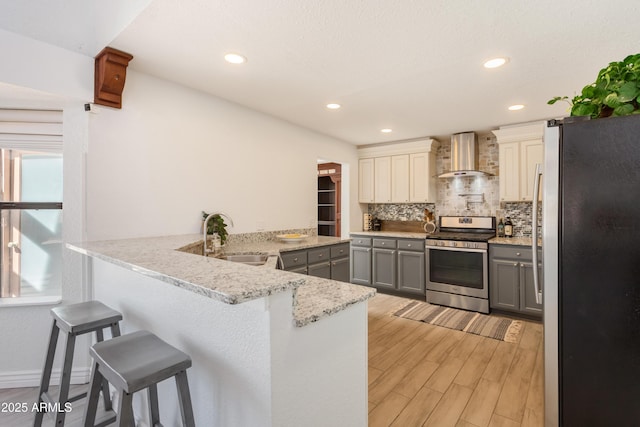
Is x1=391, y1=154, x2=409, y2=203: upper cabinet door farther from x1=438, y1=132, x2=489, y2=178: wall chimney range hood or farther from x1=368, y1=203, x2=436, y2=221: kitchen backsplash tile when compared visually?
x1=438, y1=132, x2=489, y2=178: wall chimney range hood

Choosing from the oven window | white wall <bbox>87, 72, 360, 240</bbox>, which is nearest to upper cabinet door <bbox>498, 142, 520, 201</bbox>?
the oven window

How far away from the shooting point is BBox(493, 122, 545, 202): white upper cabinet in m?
3.92

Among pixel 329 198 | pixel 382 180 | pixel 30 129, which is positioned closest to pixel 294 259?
pixel 30 129

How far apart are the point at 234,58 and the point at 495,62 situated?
196cm

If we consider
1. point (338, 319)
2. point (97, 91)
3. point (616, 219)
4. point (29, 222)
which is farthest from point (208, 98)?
point (616, 219)

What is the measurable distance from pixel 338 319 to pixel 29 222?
2.67 metres

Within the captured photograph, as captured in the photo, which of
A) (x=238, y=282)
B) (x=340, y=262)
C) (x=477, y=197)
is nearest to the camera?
(x=238, y=282)

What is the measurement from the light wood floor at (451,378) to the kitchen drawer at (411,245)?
50.9 inches

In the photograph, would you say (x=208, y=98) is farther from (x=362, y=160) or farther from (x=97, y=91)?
(x=362, y=160)

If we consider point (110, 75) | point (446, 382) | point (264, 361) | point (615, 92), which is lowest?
point (446, 382)

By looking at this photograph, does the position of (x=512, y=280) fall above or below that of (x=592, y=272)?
below

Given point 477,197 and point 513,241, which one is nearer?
point 513,241

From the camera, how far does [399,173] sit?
5.07 m

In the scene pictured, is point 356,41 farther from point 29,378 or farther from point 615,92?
point 29,378
